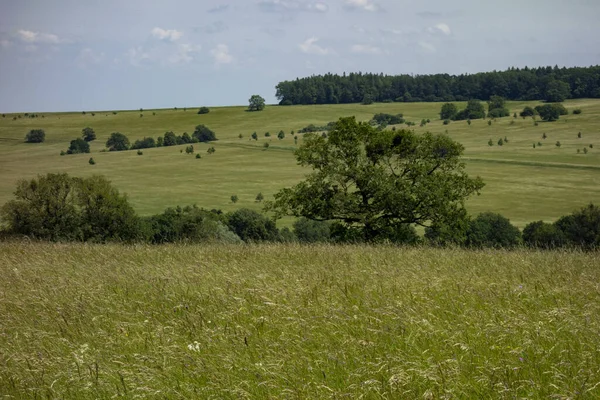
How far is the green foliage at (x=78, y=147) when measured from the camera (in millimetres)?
149250

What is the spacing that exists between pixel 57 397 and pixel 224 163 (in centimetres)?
12964

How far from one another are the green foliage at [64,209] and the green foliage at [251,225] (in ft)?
70.2

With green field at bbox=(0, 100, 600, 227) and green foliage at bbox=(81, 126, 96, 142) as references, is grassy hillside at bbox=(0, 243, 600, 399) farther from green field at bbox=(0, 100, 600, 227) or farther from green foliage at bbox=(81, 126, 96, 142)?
green foliage at bbox=(81, 126, 96, 142)

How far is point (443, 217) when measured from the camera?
32375 mm

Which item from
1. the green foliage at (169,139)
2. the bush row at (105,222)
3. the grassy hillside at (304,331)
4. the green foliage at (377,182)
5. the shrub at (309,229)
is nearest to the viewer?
the grassy hillside at (304,331)

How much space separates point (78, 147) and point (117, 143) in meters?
11.1

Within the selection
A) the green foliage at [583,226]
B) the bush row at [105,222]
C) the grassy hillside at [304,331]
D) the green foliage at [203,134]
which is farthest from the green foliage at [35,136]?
the grassy hillside at [304,331]

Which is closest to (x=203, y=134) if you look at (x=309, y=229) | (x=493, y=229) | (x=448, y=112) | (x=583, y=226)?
(x=448, y=112)

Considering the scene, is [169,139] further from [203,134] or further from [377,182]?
[377,182]

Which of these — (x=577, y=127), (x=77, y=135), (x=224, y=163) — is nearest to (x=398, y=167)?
(x=224, y=163)

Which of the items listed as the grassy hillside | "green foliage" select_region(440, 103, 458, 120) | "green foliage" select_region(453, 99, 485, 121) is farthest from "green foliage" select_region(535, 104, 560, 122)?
the grassy hillside

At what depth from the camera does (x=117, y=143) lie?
15938 centimetres

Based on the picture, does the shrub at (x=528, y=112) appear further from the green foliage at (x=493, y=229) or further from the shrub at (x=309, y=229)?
the shrub at (x=309, y=229)

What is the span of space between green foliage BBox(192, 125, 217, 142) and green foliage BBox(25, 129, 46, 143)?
38.6 m
